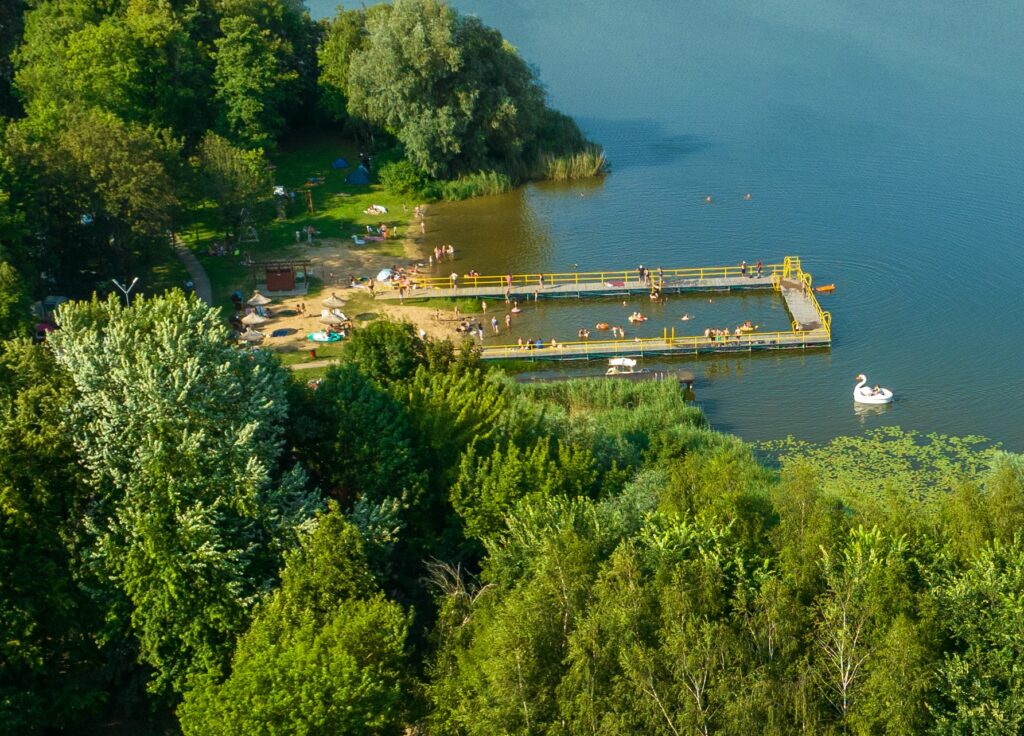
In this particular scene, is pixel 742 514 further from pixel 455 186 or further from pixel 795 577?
pixel 455 186

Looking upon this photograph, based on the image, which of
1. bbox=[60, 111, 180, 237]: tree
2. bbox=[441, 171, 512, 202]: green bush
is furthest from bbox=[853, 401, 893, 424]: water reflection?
bbox=[60, 111, 180, 237]: tree

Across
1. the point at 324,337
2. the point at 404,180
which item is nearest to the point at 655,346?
the point at 324,337

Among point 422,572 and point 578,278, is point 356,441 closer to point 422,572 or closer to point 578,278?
point 422,572

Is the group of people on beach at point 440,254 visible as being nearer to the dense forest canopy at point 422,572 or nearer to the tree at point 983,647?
the dense forest canopy at point 422,572

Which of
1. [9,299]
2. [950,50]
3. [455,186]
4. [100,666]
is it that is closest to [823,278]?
[455,186]

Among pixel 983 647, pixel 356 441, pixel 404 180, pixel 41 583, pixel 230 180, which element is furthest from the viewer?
pixel 404 180

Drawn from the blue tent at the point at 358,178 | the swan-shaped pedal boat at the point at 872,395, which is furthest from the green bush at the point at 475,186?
the swan-shaped pedal boat at the point at 872,395
